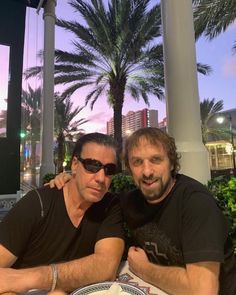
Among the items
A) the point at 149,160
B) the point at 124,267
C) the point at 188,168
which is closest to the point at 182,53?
the point at 188,168

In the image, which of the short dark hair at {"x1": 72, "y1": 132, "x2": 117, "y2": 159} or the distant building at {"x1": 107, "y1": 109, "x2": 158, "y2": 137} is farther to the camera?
the distant building at {"x1": 107, "y1": 109, "x2": 158, "y2": 137}

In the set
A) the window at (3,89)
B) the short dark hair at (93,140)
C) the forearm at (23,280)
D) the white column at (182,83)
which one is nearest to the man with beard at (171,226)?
the short dark hair at (93,140)

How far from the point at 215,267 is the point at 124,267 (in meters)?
0.81

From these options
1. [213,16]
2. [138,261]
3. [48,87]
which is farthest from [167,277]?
[213,16]

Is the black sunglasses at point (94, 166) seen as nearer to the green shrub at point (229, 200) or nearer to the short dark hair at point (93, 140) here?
the short dark hair at point (93, 140)

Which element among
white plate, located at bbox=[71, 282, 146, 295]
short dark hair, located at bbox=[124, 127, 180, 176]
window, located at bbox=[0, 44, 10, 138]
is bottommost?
white plate, located at bbox=[71, 282, 146, 295]

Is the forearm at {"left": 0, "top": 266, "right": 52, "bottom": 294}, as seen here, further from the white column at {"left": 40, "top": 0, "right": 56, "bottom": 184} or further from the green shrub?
the white column at {"left": 40, "top": 0, "right": 56, "bottom": 184}

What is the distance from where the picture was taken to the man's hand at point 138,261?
1.94 meters

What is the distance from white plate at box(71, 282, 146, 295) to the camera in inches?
60.8

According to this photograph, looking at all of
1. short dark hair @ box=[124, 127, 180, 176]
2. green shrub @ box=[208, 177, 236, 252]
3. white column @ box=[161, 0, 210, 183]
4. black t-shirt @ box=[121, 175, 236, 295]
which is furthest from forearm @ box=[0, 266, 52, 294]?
white column @ box=[161, 0, 210, 183]

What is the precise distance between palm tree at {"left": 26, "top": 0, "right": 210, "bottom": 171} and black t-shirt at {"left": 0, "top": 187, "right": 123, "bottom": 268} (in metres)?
11.7

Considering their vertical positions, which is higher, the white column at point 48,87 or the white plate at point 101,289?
the white column at point 48,87

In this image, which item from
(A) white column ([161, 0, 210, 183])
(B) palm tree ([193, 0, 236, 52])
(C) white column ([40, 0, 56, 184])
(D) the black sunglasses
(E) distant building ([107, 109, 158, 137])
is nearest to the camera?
(D) the black sunglasses

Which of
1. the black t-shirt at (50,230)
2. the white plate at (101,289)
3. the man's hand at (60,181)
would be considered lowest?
the white plate at (101,289)
